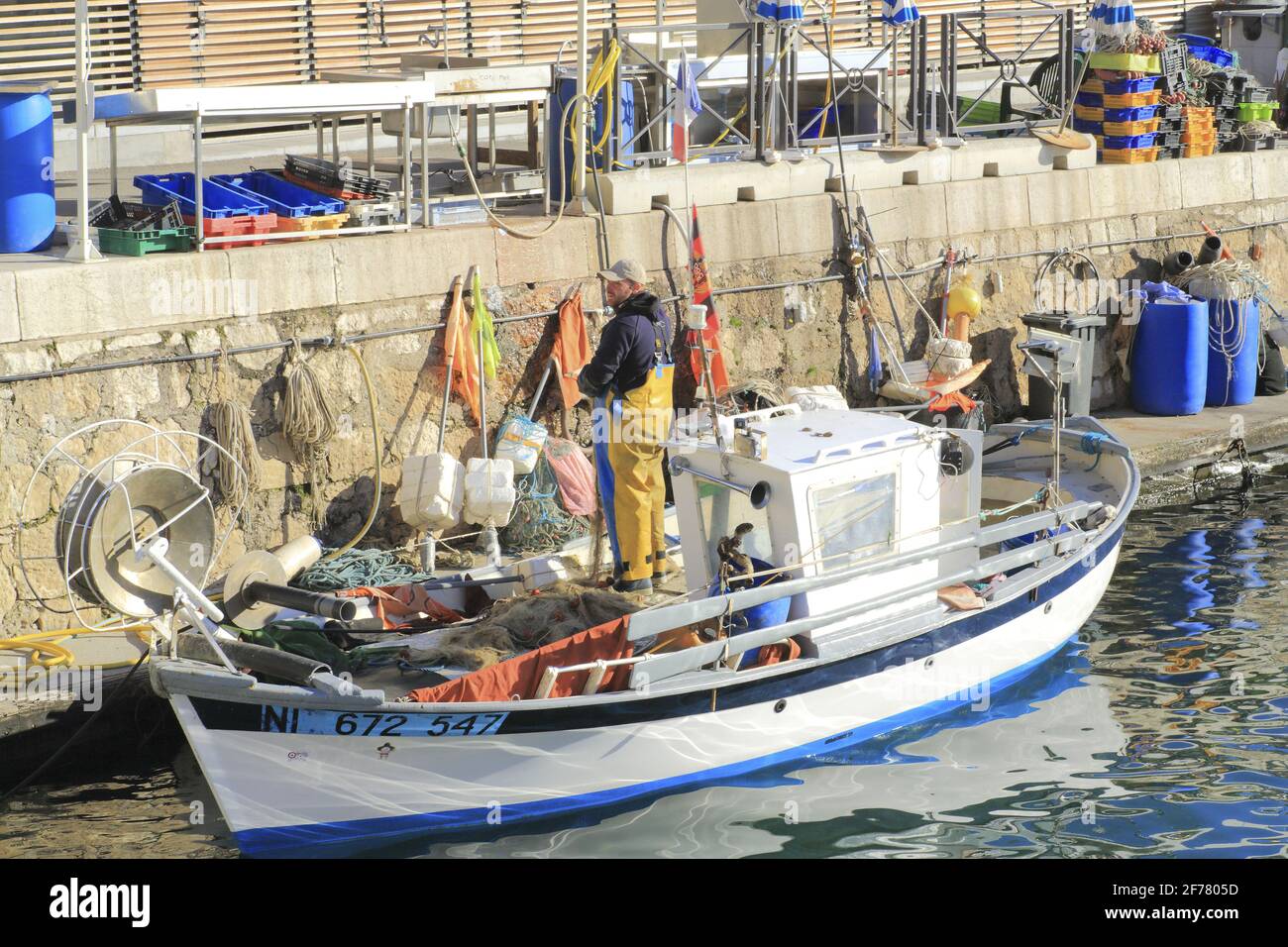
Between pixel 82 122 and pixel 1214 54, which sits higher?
pixel 1214 54

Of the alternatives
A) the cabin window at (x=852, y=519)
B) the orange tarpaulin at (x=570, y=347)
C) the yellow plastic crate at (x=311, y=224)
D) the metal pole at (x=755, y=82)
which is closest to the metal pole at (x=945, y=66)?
the metal pole at (x=755, y=82)

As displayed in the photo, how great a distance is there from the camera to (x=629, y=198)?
11.5 metres

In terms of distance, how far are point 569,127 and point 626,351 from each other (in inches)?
125

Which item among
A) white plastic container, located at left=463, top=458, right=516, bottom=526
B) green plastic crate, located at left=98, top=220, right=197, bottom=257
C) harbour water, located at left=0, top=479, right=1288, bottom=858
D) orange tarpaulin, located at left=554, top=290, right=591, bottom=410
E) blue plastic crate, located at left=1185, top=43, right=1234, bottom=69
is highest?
blue plastic crate, located at left=1185, top=43, right=1234, bottom=69

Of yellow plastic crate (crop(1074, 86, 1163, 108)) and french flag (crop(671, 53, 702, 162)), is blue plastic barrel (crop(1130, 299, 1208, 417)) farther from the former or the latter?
french flag (crop(671, 53, 702, 162))

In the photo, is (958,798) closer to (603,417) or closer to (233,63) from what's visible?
(603,417)

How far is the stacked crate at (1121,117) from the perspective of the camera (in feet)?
47.5

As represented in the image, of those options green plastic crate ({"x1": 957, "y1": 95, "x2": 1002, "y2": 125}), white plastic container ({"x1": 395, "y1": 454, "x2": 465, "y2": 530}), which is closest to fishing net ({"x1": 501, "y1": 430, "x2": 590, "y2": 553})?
white plastic container ({"x1": 395, "y1": 454, "x2": 465, "y2": 530})

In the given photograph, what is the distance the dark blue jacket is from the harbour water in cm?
220

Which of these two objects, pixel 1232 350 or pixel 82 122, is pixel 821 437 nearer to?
pixel 82 122

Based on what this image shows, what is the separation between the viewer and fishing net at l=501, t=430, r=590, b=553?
10.4 m

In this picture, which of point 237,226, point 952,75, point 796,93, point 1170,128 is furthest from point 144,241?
point 1170,128

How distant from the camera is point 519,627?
8.34 metres
